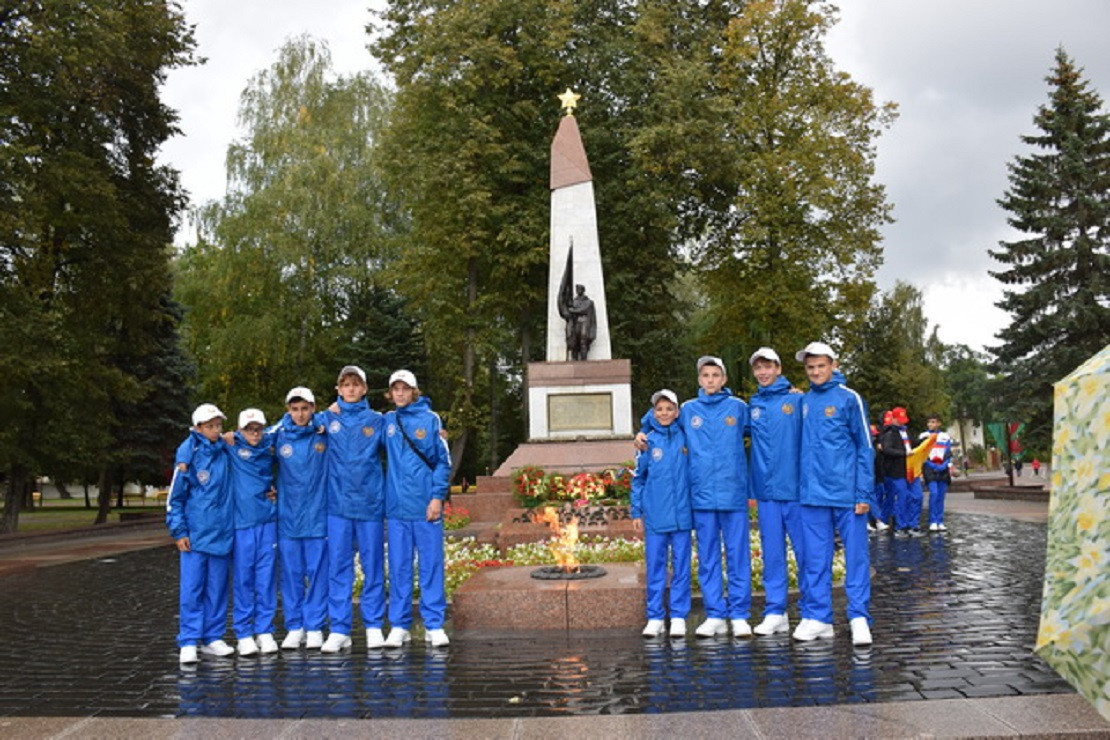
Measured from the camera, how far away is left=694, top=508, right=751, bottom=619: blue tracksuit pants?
20.8 feet

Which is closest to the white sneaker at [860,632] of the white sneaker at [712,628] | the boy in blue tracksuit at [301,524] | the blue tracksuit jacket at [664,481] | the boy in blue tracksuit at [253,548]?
the white sneaker at [712,628]

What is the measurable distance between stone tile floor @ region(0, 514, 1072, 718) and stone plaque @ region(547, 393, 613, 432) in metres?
7.65

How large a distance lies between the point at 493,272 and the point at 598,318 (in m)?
9.34

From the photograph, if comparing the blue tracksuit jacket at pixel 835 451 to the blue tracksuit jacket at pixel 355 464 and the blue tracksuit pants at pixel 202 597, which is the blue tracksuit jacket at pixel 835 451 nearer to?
the blue tracksuit jacket at pixel 355 464

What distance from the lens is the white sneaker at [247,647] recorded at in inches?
247

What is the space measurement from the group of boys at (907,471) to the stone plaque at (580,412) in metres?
4.55

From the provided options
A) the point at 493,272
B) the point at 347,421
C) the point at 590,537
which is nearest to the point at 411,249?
the point at 493,272

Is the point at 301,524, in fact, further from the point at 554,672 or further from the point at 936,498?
the point at 936,498

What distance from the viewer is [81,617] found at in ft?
28.3

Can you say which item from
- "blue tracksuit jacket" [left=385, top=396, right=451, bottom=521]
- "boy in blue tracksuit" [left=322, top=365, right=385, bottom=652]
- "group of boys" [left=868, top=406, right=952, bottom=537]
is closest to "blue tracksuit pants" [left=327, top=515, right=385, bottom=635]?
"boy in blue tracksuit" [left=322, top=365, right=385, bottom=652]

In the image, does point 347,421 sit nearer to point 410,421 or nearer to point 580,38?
point 410,421

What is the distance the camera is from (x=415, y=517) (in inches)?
253

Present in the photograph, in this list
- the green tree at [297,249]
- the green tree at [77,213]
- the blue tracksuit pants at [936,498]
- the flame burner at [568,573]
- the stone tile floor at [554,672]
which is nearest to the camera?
the stone tile floor at [554,672]

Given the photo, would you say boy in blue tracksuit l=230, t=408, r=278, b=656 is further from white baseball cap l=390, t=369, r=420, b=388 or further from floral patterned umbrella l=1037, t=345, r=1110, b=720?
floral patterned umbrella l=1037, t=345, r=1110, b=720
